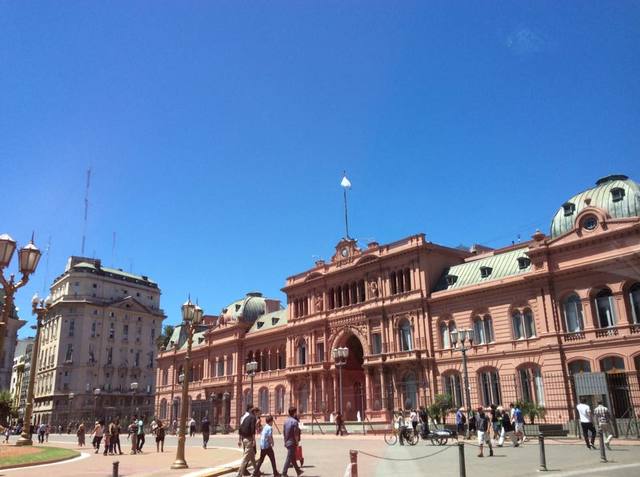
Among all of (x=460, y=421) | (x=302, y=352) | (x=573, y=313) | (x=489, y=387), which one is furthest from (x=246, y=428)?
(x=302, y=352)

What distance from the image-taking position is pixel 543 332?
38.5 meters

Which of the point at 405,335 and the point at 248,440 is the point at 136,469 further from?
the point at 405,335

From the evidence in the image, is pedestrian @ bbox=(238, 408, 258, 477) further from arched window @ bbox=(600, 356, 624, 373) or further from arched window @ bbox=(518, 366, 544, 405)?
arched window @ bbox=(518, 366, 544, 405)

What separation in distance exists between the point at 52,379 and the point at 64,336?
23.6ft

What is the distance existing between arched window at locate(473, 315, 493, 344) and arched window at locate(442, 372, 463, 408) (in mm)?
3257

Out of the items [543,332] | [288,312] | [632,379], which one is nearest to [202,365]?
[288,312]

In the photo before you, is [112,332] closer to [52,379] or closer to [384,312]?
[52,379]

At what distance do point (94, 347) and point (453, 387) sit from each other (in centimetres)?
7229

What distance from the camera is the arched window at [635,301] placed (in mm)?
34781

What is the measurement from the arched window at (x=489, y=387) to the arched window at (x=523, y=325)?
323cm

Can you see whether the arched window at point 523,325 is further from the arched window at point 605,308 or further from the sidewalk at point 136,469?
the sidewalk at point 136,469

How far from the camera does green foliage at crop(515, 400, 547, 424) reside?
116ft

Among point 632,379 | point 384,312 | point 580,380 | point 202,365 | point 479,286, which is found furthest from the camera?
point 202,365

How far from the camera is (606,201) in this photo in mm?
37812
